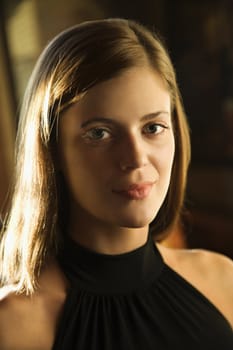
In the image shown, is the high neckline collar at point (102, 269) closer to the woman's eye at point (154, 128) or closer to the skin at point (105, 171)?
the skin at point (105, 171)

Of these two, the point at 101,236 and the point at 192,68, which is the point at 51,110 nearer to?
the point at 101,236

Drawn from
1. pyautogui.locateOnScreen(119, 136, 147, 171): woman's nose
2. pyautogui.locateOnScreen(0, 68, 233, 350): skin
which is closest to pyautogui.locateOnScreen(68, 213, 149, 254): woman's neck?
pyautogui.locateOnScreen(0, 68, 233, 350): skin

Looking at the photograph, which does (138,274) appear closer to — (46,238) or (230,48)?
(46,238)

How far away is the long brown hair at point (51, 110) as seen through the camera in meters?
0.65

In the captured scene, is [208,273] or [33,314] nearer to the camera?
[33,314]

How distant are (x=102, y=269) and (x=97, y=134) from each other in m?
0.23

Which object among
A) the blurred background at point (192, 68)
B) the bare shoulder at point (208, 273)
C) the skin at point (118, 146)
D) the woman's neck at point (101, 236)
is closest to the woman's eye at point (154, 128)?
the skin at point (118, 146)

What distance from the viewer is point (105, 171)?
0.65m

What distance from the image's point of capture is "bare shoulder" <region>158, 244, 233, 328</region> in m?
0.81

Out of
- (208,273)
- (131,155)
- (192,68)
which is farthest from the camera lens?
(192,68)

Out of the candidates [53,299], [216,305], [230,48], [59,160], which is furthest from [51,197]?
[230,48]

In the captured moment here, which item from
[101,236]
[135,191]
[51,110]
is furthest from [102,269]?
[51,110]

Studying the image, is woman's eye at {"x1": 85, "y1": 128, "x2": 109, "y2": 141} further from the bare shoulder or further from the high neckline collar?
the bare shoulder

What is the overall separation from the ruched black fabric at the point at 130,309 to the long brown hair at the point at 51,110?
0.06 meters
